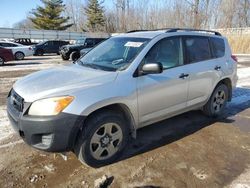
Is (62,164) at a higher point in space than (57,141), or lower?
lower

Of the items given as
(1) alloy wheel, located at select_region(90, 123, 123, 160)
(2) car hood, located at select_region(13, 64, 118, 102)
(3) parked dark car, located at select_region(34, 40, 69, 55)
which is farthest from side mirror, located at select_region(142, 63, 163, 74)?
(3) parked dark car, located at select_region(34, 40, 69, 55)

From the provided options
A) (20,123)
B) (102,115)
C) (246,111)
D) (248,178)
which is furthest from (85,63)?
(246,111)

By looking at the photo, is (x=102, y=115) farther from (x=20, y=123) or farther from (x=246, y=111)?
(x=246, y=111)

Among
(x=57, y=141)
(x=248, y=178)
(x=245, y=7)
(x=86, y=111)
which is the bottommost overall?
(x=248, y=178)

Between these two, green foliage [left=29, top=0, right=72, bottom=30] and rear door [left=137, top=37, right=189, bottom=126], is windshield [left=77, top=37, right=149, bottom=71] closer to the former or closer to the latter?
rear door [left=137, top=37, right=189, bottom=126]

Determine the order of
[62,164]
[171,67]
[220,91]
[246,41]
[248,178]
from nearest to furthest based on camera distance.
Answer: [248,178], [62,164], [171,67], [220,91], [246,41]

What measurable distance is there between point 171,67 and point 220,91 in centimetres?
184

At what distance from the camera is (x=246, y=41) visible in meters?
29.9

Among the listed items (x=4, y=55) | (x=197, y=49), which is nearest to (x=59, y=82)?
(x=197, y=49)

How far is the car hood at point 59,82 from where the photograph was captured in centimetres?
344

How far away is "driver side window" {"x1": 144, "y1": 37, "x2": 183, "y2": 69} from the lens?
4312 millimetres

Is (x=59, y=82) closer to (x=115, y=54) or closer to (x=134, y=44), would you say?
(x=115, y=54)

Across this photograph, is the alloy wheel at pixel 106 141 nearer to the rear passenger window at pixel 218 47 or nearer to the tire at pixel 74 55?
the rear passenger window at pixel 218 47

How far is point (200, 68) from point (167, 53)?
2.87 feet
